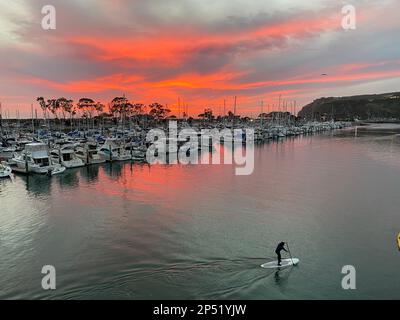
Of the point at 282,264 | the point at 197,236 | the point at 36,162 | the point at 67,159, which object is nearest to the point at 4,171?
the point at 36,162

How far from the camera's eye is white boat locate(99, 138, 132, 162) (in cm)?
6412

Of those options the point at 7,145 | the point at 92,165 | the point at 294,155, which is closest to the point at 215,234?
the point at 92,165

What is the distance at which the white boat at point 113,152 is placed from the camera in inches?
2525

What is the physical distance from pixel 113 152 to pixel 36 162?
52.6ft

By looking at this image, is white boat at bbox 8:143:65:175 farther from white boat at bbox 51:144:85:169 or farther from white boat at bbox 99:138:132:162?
white boat at bbox 99:138:132:162

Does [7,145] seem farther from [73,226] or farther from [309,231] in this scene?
[309,231]

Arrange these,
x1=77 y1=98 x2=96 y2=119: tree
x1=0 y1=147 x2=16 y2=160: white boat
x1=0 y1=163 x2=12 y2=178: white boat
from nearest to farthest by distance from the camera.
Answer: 1. x1=0 y1=163 x2=12 y2=178: white boat
2. x1=0 y1=147 x2=16 y2=160: white boat
3. x1=77 y1=98 x2=96 y2=119: tree

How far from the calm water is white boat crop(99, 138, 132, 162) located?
15.4m

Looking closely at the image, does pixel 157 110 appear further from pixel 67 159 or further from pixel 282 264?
pixel 282 264

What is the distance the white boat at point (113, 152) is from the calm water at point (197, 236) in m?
15.4

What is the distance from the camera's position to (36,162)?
51.9m

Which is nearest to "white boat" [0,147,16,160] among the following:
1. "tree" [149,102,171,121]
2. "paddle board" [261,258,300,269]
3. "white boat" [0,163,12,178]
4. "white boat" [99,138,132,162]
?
"white boat" [0,163,12,178]
